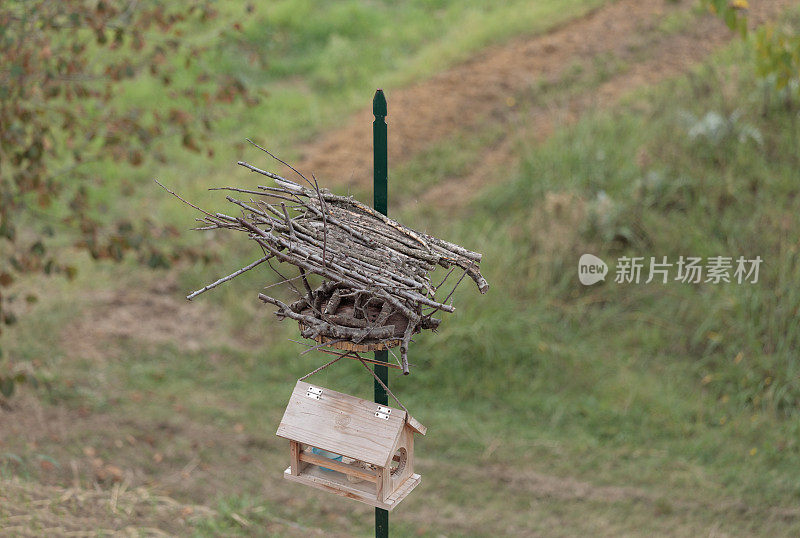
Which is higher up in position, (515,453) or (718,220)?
(718,220)

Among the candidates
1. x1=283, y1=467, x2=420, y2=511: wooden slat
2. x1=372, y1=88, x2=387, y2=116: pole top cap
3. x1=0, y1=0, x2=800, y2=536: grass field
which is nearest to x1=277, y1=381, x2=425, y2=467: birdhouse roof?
x1=283, y1=467, x2=420, y2=511: wooden slat

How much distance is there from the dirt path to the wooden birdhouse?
16.2 feet

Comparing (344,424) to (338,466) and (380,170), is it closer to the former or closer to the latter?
(338,466)

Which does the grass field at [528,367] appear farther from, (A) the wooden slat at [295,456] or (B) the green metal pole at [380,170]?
(B) the green metal pole at [380,170]

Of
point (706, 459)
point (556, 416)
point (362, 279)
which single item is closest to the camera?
point (362, 279)

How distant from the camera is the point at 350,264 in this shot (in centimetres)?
273

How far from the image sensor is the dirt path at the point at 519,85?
27.6ft

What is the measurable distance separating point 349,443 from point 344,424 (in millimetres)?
72

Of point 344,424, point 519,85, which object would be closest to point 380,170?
point 344,424

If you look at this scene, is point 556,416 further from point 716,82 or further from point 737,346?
point 716,82

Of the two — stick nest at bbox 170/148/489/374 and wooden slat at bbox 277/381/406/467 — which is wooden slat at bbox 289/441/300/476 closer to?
wooden slat at bbox 277/381/406/467

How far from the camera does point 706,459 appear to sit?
18.7 ft

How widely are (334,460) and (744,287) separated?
4.41 meters

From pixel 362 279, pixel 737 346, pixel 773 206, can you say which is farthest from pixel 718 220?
pixel 362 279
